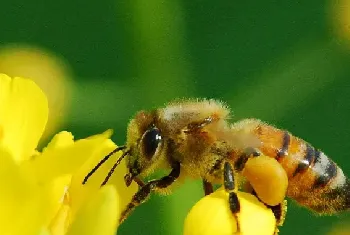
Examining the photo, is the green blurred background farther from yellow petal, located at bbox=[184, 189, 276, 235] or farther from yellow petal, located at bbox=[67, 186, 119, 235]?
yellow petal, located at bbox=[67, 186, 119, 235]

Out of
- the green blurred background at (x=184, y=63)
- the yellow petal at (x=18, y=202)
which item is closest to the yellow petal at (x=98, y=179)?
the yellow petal at (x=18, y=202)

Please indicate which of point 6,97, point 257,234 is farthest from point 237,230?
point 6,97

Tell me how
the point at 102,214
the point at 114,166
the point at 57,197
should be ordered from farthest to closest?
the point at 114,166 → the point at 57,197 → the point at 102,214

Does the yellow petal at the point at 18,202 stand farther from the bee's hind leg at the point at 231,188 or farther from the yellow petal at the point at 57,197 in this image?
the bee's hind leg at the point at 231,188

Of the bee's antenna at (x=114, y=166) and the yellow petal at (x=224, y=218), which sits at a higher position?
the bee's antenna at (x=114, y=166)

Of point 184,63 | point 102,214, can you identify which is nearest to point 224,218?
point 102,214

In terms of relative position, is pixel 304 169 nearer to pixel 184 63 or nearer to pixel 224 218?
pixel 224 218

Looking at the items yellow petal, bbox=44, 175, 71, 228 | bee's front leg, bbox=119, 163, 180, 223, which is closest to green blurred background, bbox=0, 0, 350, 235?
bee's front leg, bbox=119, 163, 180, 223
